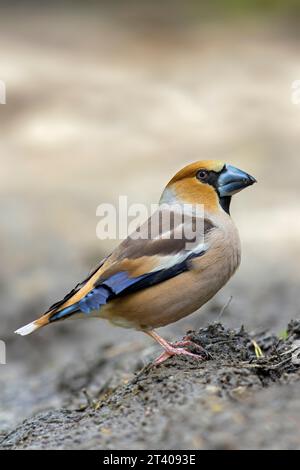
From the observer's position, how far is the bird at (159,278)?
5.11 m

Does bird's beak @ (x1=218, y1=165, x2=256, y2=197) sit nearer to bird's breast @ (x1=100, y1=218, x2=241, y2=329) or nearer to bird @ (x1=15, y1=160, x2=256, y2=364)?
bird @ (x1=15, y1=160, x2=256, y2=364)

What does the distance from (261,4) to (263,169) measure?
8.33 meters

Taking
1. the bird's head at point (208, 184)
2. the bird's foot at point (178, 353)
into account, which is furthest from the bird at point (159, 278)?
the bird's head at point (208, 184)

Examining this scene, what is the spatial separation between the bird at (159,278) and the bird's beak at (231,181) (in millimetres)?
239

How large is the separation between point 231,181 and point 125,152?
900 cm

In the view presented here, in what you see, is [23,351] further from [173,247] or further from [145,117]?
[145,117]

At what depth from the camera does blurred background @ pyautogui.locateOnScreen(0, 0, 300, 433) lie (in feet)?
30.6

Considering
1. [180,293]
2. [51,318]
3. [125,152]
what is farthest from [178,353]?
[125,152]

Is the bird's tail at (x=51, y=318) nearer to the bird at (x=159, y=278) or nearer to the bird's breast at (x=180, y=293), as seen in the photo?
the bird at (x=159, y=278)

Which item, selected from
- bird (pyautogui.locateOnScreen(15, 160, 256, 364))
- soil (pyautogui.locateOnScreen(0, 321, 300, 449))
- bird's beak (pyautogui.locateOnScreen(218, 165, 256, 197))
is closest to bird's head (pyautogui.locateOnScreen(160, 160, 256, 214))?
bird's beak (pyautogui.locateOnScreen(218, 165, 256, 197))

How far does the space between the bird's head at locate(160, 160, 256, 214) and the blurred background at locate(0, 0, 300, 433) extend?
2164mm

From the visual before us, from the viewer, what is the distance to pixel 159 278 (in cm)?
514

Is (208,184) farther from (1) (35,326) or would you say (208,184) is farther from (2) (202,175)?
(1) (35,326)
